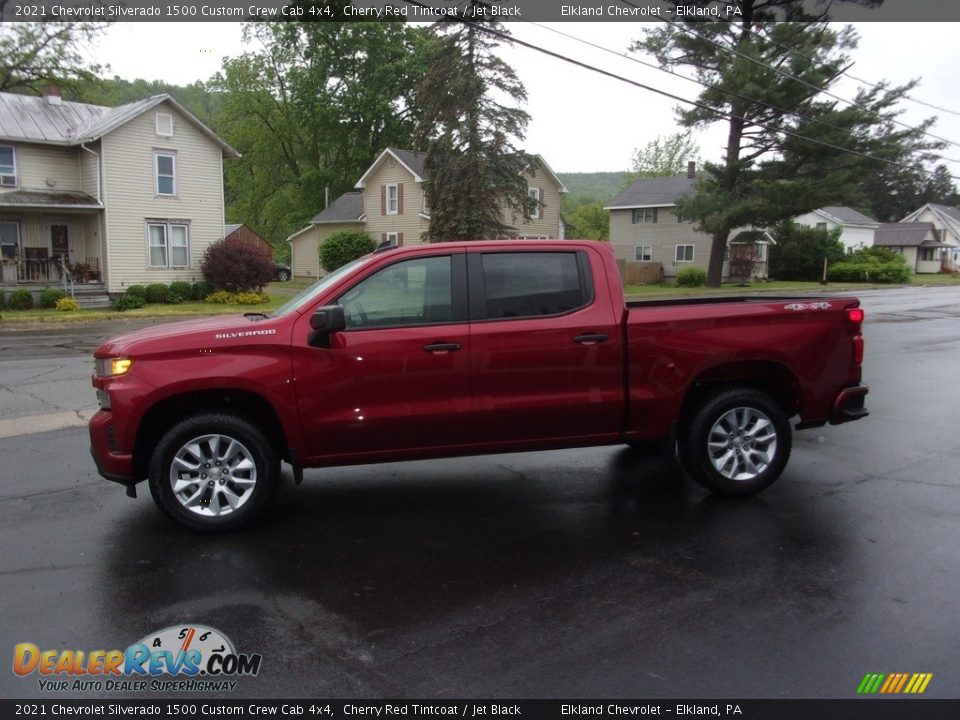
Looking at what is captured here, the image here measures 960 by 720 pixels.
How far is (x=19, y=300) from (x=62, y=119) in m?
9.72

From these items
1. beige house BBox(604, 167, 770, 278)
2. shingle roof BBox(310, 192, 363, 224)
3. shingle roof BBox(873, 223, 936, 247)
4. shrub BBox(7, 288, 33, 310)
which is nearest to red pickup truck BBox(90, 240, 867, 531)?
shrub BBox(7, 288, 33, 310)

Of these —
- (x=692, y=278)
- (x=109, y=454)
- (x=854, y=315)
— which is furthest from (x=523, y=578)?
(x=692, y=278)

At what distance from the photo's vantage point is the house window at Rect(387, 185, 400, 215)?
44.5 metres

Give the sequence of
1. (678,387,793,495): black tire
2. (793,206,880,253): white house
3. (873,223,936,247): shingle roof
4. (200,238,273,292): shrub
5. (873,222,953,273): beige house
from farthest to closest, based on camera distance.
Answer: (873,222,953,273): beige house
(873,223,936,247): shingle roof
(793,206,880,253): white house
(200,238,273,292): shrub
(678,387,793,495): black tire

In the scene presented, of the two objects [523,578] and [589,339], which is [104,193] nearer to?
[589,339]

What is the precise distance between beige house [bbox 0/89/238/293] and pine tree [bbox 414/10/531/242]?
9.26 m

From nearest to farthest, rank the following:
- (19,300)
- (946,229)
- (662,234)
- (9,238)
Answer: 1. (19,300)
2. (9,238)
3. (662,234)
4. (946,229)

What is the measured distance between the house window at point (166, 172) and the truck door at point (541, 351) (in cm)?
2917

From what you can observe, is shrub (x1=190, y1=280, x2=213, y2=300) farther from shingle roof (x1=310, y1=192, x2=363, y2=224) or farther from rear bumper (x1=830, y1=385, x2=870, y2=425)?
rear bumper (x1=830, y1=385, x2=870, y2=425)

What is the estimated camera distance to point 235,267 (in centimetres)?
2972

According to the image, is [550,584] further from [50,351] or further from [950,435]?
[50,351]

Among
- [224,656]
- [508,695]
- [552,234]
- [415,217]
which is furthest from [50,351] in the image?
[552,234]

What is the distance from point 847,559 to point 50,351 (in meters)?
15.8

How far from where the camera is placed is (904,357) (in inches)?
539
